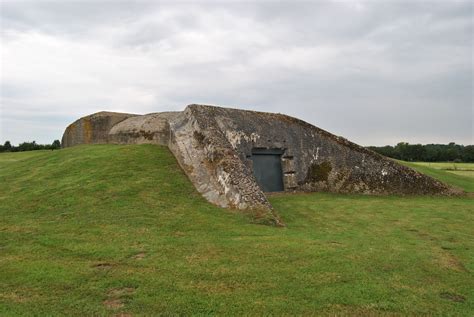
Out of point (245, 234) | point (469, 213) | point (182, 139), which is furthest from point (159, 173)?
point (469, 213)

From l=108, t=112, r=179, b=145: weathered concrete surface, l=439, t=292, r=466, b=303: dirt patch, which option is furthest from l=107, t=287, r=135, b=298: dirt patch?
l=108, t=112, r=179, b=145: weathered concrete surface

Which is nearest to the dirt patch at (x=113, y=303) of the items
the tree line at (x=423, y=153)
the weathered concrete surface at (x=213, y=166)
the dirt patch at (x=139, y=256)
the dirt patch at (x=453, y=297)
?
the dirt patch at (x=139, y=256)

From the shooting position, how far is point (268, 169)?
13.5 meters

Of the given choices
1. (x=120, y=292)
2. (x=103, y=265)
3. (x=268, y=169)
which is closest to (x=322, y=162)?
(x=268, y=169)

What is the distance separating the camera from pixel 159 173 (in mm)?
10977

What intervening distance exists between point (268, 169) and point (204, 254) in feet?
25.5

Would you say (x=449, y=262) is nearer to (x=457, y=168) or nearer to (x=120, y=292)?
(x=120, y=292)

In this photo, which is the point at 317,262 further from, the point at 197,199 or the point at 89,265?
the point at 197,199

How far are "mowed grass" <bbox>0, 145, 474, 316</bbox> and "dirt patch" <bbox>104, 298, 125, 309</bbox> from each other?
22 mm

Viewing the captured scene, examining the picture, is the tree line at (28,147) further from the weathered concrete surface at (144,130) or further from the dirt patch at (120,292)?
the dirt patch at (120,292)

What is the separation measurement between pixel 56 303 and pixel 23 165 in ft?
36.9

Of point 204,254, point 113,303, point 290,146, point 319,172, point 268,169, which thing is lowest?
point 113,303

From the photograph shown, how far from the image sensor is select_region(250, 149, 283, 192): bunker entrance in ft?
43.3

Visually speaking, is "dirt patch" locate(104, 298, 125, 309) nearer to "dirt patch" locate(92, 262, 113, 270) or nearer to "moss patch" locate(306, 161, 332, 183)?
"dirt patch" locate(92, 262, 113, 270)
